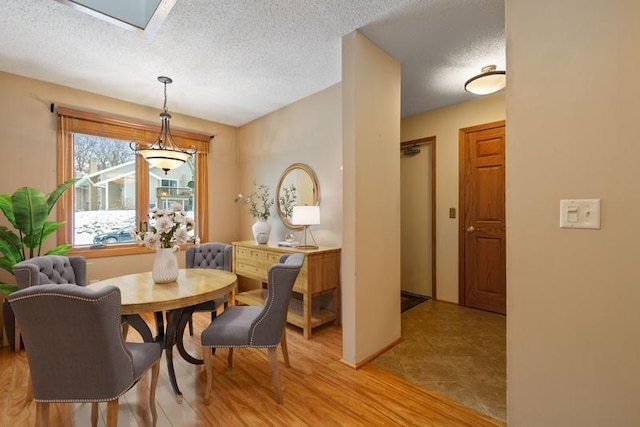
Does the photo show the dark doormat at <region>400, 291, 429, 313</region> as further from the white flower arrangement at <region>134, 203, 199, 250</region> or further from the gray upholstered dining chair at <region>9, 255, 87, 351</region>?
the gray upholstered dining chair at <region>9, 255, 87, 351</region>

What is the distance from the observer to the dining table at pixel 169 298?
172cm

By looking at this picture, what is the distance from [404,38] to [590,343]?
231cm

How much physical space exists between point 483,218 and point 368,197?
6.57ft

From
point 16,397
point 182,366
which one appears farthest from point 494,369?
point 16,397

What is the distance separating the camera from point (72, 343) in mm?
1290

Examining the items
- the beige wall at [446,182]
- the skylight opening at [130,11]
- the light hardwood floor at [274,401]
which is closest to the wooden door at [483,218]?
the beige wall at [446,182]

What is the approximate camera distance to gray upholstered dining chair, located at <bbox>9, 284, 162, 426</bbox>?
1.24 meters

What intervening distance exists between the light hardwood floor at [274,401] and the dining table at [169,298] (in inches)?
7.0

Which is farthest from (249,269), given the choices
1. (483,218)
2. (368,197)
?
(483,218)

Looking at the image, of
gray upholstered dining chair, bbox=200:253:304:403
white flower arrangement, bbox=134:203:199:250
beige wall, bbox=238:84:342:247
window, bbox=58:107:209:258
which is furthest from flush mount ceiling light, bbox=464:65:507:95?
window, bbox=58:107:209:258

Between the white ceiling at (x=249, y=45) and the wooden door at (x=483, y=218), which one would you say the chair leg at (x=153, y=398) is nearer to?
the white ceiling at (x=249, y=45)

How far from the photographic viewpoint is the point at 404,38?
2311 millimetres

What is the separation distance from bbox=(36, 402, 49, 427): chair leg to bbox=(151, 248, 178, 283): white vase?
88 cm

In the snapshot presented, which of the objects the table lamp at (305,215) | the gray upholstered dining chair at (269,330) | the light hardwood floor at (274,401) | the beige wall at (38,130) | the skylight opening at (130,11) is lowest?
the light hardwood floor at (274,401)
